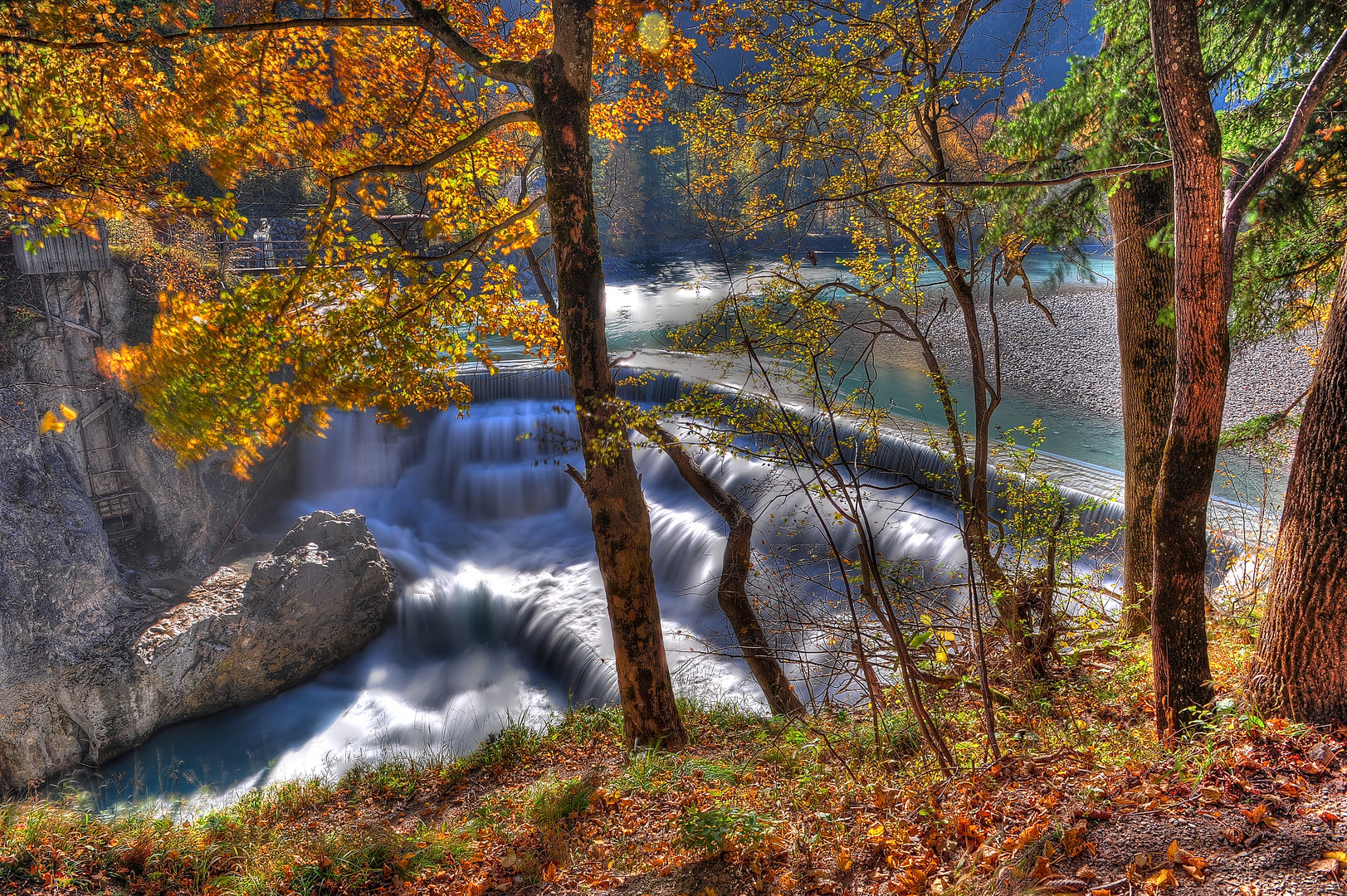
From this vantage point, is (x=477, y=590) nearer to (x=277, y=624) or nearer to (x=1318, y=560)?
(x=277, y=624)

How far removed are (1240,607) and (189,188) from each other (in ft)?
71.2

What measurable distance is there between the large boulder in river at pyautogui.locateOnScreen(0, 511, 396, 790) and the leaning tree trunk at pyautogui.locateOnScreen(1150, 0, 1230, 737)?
10665mm

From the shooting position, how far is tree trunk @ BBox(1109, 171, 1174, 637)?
4863 mm

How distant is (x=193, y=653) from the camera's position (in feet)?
32.2

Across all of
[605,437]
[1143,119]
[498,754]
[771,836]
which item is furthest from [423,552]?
[1143,119]

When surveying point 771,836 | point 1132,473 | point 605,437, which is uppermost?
point 605,437

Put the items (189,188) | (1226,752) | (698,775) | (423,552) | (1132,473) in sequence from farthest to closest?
(189,188), (423,552), (1132,473), (698,775), (1226,752)

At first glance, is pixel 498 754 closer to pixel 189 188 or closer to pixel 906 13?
pixel 906 13

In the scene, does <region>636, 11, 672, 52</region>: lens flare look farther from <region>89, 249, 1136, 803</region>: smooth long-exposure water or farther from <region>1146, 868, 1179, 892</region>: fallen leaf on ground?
<region>1146, 868, 1179, 892</region>: fallen leaf on ground

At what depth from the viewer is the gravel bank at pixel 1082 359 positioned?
44.5ft

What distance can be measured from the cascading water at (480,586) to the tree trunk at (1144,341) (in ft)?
6.64

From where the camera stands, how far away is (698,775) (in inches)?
167

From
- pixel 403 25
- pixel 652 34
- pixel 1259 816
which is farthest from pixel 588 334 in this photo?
pixel 1259 816

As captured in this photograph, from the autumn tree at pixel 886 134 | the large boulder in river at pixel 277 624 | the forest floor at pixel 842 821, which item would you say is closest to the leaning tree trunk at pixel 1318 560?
the forest floor at pixel 842 821
